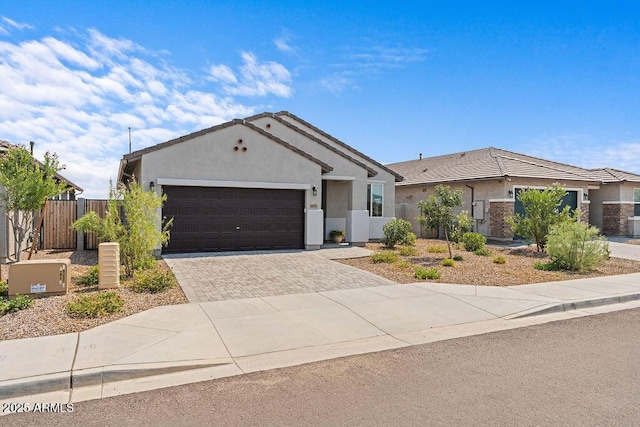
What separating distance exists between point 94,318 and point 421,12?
13283 mm

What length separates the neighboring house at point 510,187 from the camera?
22281 mm

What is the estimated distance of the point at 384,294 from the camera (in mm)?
9312

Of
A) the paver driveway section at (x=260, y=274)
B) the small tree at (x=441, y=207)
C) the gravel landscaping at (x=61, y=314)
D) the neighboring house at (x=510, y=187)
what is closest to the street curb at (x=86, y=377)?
the gravel landscaping at (x=61, y=314)

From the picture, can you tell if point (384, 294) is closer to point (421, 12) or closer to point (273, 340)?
point (273, 340)

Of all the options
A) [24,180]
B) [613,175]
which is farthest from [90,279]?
[613,175]

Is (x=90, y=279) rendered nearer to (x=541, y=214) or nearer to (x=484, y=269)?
(x=484, y=269)

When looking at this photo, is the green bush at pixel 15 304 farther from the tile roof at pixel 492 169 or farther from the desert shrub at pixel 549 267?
the tile roof at pixel 492 169

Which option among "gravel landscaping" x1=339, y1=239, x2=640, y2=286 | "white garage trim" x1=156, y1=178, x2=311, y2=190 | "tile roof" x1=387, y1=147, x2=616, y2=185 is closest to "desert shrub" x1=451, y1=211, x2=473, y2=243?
"gravel landscaping" x1=339, y1=239, x2=640, y2=286

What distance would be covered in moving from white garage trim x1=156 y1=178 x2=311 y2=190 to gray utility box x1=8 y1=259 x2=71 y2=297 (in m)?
6.37

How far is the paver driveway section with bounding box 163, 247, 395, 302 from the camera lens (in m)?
9.51

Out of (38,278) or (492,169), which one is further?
(492,169)

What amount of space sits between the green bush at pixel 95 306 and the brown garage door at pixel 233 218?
7.19 m

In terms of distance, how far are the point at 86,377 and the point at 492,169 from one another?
22.6 meters

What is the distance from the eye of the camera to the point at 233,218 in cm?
1568
